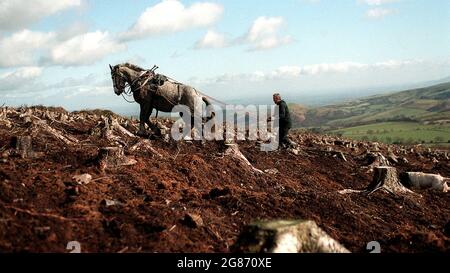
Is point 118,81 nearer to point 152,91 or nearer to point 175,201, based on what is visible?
point 152,91

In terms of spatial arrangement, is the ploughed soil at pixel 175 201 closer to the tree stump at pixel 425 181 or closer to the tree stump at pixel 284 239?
the tree stump at pixel 425 181

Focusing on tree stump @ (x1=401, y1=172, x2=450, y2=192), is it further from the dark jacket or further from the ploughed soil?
the dark jacket

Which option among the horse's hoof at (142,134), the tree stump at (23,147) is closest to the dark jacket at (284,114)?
the horse's hoof at (142,134)

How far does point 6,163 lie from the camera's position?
9609 mm

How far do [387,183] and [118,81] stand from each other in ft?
32.6

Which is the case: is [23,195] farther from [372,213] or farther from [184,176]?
[372,213]

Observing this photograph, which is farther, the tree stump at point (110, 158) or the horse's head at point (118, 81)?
the horse's head at point (118, 81)

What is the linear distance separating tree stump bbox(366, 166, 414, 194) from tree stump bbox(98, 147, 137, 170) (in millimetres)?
7122

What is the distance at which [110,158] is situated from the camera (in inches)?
406

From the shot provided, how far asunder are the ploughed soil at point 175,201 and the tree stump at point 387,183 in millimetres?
362

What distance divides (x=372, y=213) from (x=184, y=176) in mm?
4845

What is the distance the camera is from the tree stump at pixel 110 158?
10141 millimetres

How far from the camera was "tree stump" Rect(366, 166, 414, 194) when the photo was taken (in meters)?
12.4
